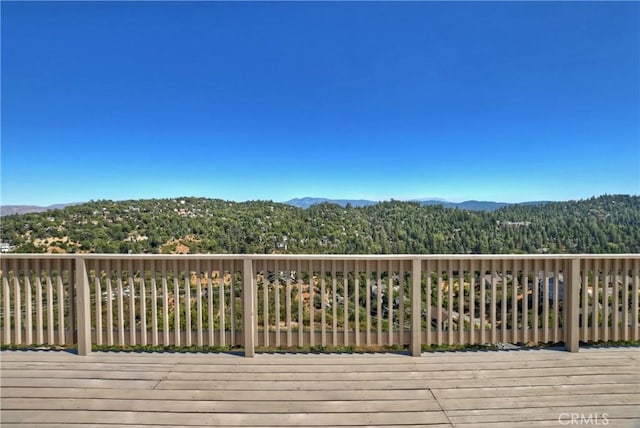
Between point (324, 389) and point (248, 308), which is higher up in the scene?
point (248, 308)

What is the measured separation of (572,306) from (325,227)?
1234 cm

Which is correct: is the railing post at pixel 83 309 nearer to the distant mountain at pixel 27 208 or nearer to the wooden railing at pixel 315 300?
the wooden railing at pixel 315 300

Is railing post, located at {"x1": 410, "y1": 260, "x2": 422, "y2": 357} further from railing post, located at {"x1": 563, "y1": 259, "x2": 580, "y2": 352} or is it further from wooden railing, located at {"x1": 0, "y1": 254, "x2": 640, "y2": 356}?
railing post, located at {"x1": 563, "y1": 259, "x2": 580, "y2": 352}

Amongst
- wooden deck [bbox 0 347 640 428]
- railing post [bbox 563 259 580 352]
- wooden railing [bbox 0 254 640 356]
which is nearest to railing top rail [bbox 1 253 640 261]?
wooden railing [bbox 0 254 640 356]

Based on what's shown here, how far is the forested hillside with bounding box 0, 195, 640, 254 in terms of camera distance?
32.8 ft

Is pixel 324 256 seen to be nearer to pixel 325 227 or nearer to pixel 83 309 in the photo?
pixel 83 309

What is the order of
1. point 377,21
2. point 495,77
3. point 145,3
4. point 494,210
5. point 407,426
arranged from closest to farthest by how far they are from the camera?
point 407,426, point 145,3, point 377,21, point 495,77, point 494,210

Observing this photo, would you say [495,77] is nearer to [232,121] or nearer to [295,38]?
[295,38]

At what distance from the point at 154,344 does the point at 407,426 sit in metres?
2.40

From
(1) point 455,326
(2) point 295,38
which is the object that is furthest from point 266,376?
(2) point 295,38

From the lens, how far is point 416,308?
280 centimetres

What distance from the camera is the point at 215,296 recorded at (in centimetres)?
300

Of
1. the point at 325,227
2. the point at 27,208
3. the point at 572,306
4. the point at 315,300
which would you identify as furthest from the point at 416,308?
the point at 27,208

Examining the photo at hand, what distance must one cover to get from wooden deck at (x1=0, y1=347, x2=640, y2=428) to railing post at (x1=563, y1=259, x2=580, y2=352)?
11 centimetres
